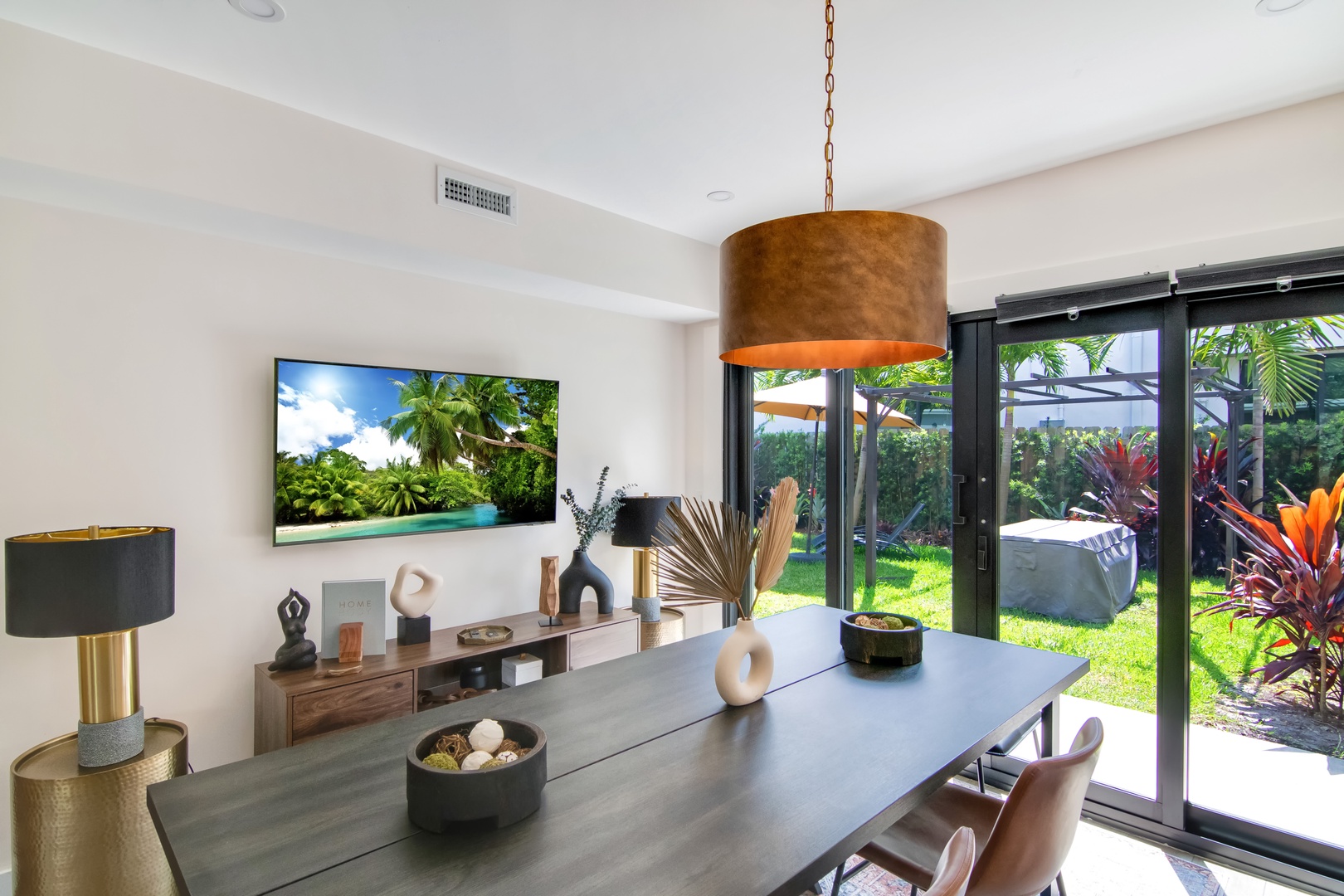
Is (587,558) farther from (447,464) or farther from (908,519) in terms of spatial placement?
(908,519)

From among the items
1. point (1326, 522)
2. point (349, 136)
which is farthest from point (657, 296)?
point (1326, 522)

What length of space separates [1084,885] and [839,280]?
2.35 m

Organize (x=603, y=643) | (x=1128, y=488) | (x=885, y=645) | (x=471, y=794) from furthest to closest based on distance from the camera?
(x=603, y=643) → (x=1128, y=488) → (x=885, y=645) → (x=471, y=794)

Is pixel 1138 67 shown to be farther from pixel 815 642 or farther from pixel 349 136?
pixel 349 136

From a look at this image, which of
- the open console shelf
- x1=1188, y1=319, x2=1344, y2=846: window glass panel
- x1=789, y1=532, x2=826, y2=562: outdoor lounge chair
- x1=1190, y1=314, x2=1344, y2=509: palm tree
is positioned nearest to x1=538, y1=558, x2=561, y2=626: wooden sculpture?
the open console shelf

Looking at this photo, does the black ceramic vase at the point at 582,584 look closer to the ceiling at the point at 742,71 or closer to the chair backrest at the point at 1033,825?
the ceiling at the point at 742,71

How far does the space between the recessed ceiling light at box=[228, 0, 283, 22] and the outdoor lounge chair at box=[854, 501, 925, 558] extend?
3157 millimetres

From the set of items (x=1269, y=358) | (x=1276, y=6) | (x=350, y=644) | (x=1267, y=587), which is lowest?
(x=350, y=644)

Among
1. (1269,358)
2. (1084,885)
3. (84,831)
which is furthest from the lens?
(1269,358)

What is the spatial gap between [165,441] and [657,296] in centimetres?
230

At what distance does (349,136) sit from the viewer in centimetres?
263

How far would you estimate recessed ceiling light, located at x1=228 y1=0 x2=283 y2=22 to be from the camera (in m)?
1.89

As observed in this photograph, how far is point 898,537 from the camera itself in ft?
11.7

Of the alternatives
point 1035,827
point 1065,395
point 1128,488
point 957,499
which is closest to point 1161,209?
point 1065,395
